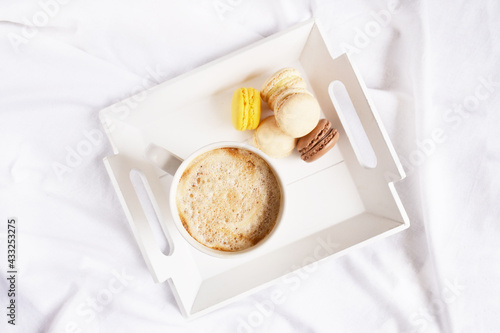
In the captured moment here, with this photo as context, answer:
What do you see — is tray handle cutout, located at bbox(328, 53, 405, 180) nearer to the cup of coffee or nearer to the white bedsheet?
the white bedsheet

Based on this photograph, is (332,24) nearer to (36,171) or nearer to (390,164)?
(390,164)

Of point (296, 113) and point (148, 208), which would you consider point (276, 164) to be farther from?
point (148, 208)

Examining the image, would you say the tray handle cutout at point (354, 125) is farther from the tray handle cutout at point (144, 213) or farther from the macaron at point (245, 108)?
the tray handle cutout at point (144, 213)

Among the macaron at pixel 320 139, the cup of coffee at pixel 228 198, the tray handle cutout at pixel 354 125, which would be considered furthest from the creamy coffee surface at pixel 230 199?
the tray handle cutout at pixel 354 125

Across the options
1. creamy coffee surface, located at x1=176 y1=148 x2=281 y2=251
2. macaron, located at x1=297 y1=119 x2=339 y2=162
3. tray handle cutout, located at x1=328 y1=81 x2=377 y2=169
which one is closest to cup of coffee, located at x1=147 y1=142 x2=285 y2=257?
creamy coffee surface, located at x1=176 y1=148 x2=281 y2=251

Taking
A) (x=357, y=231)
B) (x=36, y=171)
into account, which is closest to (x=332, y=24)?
(x=357, y=231)
